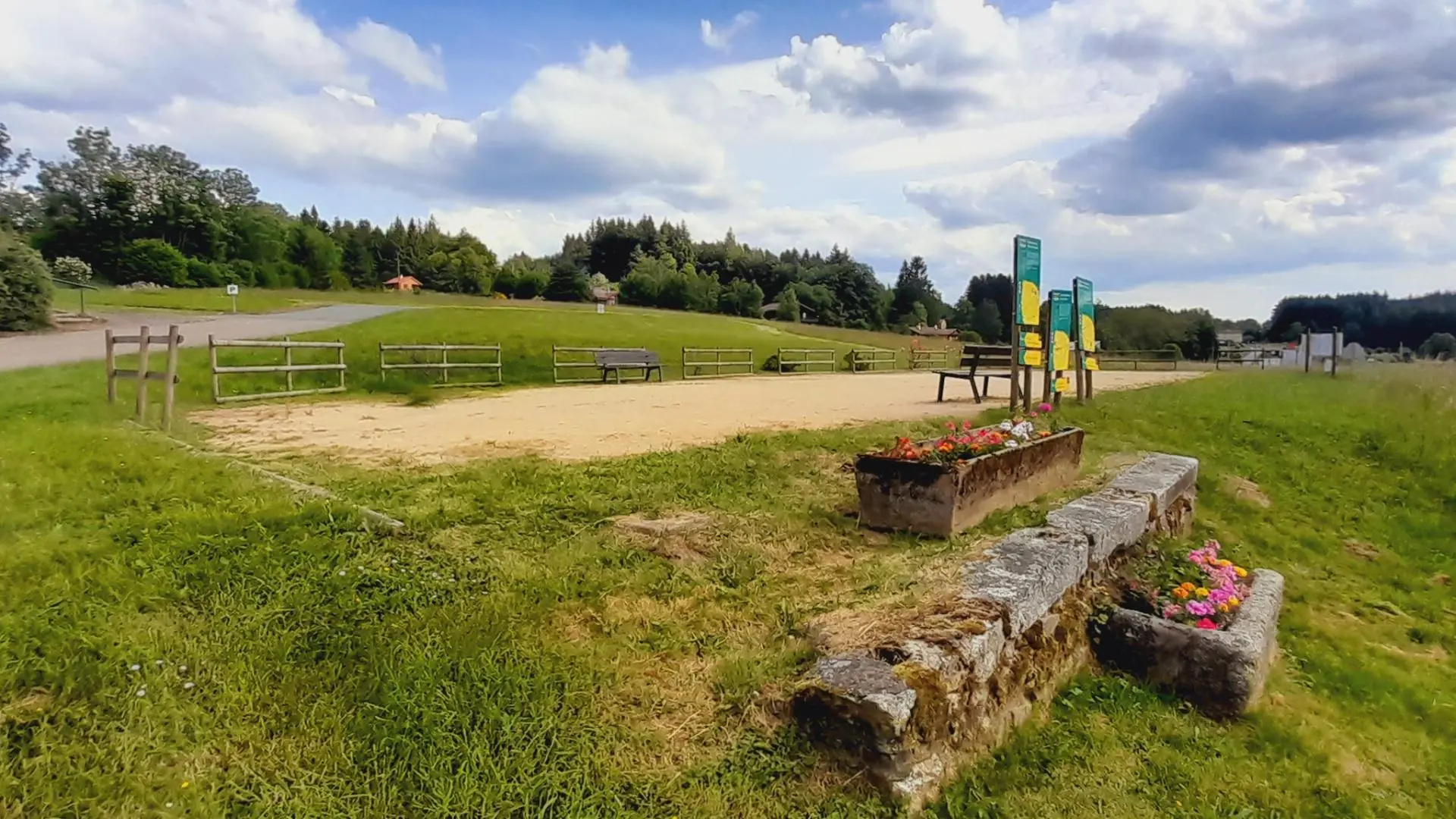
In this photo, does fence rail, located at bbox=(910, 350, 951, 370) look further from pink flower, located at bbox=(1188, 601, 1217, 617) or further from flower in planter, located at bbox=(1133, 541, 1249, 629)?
pink flower, located at bbox=(1188, 601, 1217, 617)

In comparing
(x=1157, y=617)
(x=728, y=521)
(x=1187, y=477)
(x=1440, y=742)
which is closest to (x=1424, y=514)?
(x=1187, y=477)

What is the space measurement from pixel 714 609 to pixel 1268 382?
62.5ft

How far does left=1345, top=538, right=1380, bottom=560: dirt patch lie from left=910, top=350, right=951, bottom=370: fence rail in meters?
23.3

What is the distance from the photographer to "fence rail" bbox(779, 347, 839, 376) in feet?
79.9

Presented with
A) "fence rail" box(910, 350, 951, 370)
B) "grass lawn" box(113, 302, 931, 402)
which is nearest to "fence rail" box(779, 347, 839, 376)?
"grass lawn" box(113, 302, 931, 402)

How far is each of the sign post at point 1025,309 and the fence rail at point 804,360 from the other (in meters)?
13.9

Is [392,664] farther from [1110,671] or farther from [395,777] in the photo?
[1110,671]

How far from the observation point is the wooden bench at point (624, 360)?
16.6 m

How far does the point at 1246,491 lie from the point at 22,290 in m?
27.7

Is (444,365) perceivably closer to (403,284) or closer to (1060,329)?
(1060,329)

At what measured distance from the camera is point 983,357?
503 inches

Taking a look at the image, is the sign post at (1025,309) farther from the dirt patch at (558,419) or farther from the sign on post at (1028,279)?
the dirt patch at (558,419)

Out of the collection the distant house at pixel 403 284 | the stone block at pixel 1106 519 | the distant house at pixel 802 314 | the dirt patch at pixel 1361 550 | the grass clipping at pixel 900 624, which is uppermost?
the distant house at pixel 403 284

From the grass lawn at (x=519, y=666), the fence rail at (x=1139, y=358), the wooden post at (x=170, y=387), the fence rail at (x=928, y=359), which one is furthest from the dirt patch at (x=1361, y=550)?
the fence rail at (x=1139, y=358)
